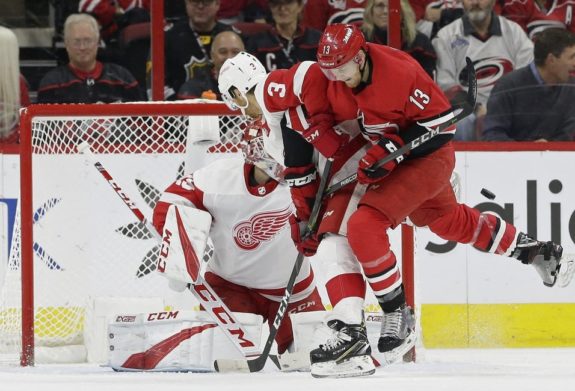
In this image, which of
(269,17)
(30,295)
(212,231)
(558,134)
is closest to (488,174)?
(558,134)

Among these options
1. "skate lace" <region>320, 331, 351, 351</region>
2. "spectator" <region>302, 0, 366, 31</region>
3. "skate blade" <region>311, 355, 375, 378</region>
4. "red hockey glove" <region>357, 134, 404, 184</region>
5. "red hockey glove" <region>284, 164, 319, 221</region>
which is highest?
"spectator" <region>302, 0, 366, 31</region>

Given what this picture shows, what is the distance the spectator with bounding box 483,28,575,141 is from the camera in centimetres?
550

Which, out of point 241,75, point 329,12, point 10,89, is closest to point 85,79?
point 10,89

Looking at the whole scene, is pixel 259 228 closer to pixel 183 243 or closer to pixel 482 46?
pixel 183 243

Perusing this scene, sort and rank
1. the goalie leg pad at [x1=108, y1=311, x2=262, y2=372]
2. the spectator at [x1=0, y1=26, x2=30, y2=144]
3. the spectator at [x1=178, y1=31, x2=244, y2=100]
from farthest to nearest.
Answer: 1. the spectator at [x1=178, y1=31, x2=244, y2=100]
2. the spectator at [x1=0, y1=26, x2=30, y2=144]
3. the goalie leg pad at [x1=108, y1=311, x2=262, y2=372]

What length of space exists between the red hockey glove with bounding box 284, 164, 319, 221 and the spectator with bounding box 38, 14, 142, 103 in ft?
5.22

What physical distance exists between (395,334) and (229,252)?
86 centimetres

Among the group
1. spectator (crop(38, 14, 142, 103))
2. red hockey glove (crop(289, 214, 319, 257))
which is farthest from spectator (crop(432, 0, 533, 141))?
red hockey glove (crop(289, 214, 319, 257))

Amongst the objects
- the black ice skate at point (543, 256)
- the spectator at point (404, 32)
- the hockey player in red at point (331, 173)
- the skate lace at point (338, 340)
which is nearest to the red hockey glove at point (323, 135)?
the hockey player in red at point (331, 173)

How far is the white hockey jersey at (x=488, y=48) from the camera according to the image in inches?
218

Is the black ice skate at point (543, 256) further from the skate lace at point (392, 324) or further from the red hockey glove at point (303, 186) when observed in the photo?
the red hockey glove at point (303, 186)

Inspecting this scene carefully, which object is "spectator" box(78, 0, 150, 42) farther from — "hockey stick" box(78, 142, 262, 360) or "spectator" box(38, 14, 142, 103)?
"hockey stick" box(78, 142, 262, 360)

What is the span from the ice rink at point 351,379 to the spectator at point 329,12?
1512 mm

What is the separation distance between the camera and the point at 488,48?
5555 mm
